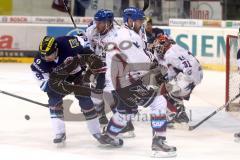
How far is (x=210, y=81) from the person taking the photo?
8.62 meters

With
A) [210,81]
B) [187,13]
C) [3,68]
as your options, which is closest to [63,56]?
[210,81]

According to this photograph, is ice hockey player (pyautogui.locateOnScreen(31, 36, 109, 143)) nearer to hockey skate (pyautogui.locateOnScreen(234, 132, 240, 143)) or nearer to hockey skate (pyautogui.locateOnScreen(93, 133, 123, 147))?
hockey skate (pyautogui.locateOnScreen(93, 133, 123, 147))

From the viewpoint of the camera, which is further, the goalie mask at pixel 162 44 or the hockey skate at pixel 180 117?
the hockey skate at pixel 180 117

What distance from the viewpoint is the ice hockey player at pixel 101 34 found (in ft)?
15.3

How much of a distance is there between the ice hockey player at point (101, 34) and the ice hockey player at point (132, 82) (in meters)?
0.34

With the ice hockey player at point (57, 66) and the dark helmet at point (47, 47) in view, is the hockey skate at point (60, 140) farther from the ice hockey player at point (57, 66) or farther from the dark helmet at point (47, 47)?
the dark helmet at point (47, 47)

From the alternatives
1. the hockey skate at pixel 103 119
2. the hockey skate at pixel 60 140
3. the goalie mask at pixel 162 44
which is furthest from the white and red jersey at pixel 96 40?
the hockey skate at pixel 60 140

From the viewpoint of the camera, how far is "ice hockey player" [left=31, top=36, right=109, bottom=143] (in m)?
4.42

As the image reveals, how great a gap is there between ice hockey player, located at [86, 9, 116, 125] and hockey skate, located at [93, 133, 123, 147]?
2.32 ft

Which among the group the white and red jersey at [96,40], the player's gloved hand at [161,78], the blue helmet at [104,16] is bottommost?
the player's gloved hand at [161,78]

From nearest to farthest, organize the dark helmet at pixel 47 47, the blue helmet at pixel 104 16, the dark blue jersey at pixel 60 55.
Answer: the dark helmet at pixel 47 47
the dark blue jersey at pixel 60 55
the blue helmet at pixel 104 16

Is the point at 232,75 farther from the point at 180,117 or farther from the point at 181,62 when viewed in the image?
the point at 181,62

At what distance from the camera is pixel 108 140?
14.9 ft

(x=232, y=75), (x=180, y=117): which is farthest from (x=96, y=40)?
(x=232, y=75)
